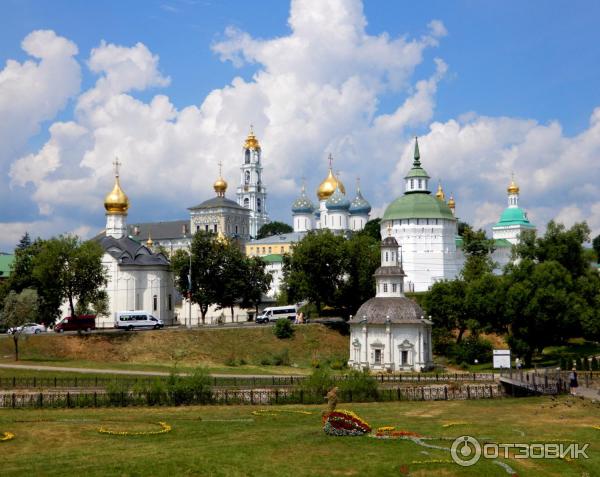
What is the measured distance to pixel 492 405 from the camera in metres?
40.6

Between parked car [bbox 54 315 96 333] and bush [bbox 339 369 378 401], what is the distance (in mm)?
35344

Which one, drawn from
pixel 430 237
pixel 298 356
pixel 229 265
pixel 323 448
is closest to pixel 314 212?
pixel 430 237

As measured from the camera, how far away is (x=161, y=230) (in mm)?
165125

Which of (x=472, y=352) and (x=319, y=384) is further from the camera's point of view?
(x=472, y=352)

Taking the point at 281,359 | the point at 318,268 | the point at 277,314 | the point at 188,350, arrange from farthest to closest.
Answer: the point at 277,314, the point at 318,268, the point at 188,350, the point at 281,359

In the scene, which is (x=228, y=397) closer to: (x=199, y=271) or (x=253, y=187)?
(x=199, y=271)

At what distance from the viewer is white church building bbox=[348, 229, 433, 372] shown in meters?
62.7

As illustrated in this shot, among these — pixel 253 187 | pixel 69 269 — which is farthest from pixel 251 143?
pixel 69 269

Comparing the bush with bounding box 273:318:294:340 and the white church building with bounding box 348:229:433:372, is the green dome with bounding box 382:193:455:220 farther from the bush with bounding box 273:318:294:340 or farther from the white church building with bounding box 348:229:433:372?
the white church building with bounding box 348:229:433:372

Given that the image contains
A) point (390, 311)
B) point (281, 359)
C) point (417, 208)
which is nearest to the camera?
point (390, 311)

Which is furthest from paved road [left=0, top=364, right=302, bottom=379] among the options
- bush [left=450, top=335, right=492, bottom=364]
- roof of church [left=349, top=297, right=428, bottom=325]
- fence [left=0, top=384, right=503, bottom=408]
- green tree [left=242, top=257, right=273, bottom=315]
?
green tree [left=242, top=257, right=273, bottom=315]

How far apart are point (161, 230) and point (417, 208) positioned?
78.0 m

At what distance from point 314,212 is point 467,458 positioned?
131 m

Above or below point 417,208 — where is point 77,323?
A: below
